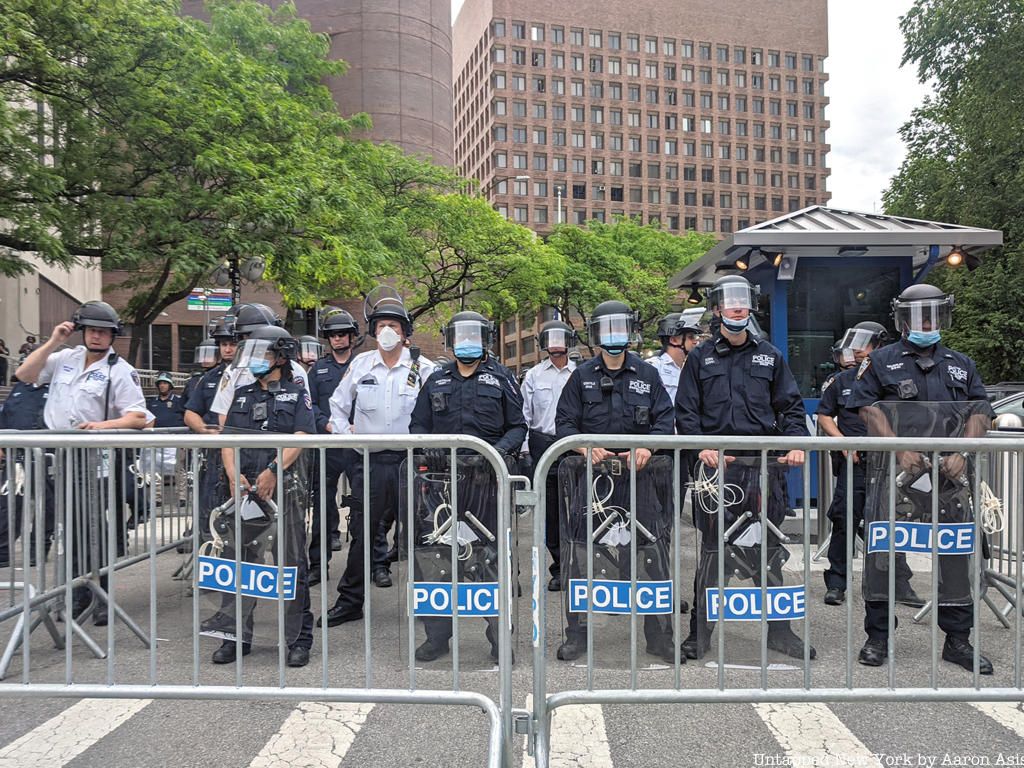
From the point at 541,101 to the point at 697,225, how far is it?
21.6m

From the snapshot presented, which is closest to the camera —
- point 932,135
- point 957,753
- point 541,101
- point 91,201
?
point 957,753

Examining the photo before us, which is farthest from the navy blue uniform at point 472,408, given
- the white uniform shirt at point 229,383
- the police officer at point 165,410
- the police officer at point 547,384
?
the police officer at point 165,410

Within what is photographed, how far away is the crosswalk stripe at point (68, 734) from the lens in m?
3.64

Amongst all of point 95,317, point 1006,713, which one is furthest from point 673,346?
point 95,317

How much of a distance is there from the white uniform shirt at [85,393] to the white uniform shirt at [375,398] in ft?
4.87

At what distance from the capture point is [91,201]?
42.8 ft

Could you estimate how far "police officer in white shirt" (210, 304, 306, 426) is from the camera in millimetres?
6097

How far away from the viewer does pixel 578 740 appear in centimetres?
382

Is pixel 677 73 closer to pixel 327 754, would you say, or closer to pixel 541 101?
pixel 541 101

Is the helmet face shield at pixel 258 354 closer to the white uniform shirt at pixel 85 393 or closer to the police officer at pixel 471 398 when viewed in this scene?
the police officer at pixel 471 398

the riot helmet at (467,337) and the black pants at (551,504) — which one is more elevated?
the riot helmet at (467,337)

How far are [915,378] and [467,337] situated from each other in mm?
2927

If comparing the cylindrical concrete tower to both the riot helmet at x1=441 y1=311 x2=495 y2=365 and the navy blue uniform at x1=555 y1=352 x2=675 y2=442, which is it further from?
the navy blue uniform at x1=555 y1=352 x2=675 y2=442

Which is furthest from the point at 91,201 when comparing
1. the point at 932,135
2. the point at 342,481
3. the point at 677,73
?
the point at 677,73
